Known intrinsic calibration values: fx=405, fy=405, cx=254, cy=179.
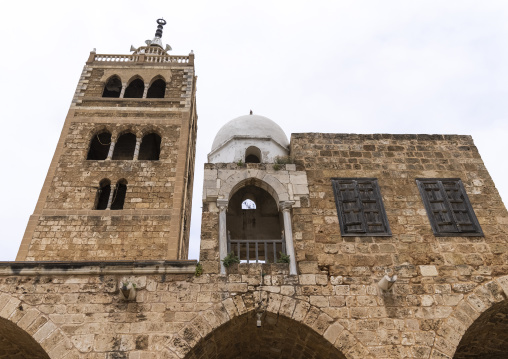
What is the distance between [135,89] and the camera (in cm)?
1884

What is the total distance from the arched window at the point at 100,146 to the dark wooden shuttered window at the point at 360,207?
1069cm

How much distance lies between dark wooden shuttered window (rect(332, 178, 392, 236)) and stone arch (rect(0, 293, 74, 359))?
16.0 feet

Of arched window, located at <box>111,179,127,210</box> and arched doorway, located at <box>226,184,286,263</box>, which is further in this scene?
arched window, located at <box>111,179,127,210</box>

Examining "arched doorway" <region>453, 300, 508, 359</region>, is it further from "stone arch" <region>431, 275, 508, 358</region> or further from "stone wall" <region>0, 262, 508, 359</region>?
"stone wall" <region>0, 262, 508, 359</region>

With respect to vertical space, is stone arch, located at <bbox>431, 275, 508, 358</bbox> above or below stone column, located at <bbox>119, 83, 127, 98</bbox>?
below

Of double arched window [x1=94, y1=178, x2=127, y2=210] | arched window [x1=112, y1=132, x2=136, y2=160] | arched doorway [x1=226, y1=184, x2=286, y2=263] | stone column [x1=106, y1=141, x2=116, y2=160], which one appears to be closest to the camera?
arched doorway [x1=226, y1=184, x2=286, y2=263]

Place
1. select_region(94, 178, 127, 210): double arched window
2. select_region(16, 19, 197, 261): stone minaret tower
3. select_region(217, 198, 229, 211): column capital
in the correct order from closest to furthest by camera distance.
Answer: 1. select_region(217, 198, 229, 211): column capital
2. select_region(16, 19, 197, 261): stone minaret tower
3. select_region(94, 178, 127, 210): double arched window

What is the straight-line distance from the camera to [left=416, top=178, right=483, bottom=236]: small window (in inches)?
292

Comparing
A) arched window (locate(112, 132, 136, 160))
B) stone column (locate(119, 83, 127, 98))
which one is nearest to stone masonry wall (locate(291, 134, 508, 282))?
arched window (locate(112, 132, 136, 160))

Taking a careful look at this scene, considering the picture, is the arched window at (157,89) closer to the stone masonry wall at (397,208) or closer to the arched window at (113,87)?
the arched window at (113,87)

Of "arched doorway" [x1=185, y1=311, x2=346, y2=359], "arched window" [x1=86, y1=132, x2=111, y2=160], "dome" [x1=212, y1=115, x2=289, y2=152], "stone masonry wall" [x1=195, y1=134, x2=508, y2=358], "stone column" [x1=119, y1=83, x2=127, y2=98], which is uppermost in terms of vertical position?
"stone column" [x1=119, y1=83, x2=127, y2=98]

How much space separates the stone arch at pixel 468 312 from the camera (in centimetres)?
607

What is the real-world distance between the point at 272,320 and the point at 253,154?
475 cm

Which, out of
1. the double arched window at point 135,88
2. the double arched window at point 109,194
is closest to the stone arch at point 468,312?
the double arched window at point 109,194
